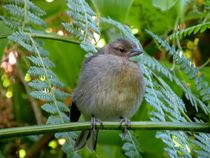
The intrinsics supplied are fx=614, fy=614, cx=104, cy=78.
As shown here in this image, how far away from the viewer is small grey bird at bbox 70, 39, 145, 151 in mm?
2812

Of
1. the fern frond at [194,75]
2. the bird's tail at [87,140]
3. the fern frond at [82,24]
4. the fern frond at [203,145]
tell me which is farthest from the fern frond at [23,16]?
the fern frond at [203,145]

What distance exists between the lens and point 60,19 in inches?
147

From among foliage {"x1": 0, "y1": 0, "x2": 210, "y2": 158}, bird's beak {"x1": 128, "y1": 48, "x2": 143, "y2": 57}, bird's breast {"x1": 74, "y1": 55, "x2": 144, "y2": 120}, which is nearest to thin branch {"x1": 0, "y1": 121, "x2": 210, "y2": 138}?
foliage {"x1": 0, "y1": 0, "x2": 210, "y2": 158}

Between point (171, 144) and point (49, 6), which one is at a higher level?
point (49, 6)

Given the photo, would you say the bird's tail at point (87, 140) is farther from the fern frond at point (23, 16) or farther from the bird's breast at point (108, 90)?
the fern frond at point (23, 16)

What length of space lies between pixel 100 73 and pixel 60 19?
3.16 ft

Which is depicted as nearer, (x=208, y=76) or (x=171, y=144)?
(x=171, y=144)

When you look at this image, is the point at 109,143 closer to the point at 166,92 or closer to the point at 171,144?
the point at 166,92

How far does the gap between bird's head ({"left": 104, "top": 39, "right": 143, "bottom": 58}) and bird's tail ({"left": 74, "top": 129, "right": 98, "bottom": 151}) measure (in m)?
0.44

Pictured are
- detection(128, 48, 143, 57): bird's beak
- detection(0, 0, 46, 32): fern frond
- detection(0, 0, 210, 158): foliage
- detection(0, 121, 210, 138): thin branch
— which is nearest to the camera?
detection(0, 121, 210, 138): thin branch

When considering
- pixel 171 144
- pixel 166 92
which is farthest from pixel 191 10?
pixel 171 144

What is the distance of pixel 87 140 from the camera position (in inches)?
111

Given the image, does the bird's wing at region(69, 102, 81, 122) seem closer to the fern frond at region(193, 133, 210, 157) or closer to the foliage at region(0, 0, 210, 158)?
the foliage at region(0, 0, 210, 158)

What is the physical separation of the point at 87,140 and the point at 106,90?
0.80 ft
